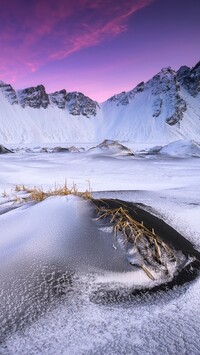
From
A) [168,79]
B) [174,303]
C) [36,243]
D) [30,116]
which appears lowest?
[174,303]

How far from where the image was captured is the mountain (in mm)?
66000

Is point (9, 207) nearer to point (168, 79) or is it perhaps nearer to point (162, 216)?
point (162, 216)

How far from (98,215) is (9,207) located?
1165 mm

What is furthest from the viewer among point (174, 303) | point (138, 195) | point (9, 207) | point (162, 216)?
point (138, 195)

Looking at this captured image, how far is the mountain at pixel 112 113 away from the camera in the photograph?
66.0m

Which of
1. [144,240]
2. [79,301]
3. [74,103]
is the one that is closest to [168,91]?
[74,103]

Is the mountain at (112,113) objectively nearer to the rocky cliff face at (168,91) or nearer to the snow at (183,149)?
the rocky cliff face at (168,91)

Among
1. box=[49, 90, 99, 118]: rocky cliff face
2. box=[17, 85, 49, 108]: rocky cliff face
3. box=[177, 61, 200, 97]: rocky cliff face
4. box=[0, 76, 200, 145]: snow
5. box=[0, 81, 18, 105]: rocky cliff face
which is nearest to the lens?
box=[0, 76, 200, 145]: snow

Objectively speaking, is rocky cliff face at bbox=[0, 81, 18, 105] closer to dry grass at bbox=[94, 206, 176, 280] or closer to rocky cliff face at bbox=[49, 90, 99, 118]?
rocky cliff face at bbox=[49, 90, 99, 118]

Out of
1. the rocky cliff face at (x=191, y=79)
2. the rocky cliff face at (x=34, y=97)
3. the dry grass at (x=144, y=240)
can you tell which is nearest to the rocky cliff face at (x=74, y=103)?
Answer: the rocky cliff face at (x=34, y=97)

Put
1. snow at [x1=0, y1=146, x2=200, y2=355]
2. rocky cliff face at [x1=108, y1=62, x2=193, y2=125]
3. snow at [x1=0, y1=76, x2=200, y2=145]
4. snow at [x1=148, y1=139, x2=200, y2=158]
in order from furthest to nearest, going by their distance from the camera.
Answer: rocky cliff face at [x1=108, y1=62, x2=193, y2=125] → snow at [x1=0, y1=76, x2=200, y2=145] → snow at [x1=148, y1=139, x2=200, y2=158] → snow at [x1=0, y1=146, x2=200, y2=355]

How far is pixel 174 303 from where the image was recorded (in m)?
1.34

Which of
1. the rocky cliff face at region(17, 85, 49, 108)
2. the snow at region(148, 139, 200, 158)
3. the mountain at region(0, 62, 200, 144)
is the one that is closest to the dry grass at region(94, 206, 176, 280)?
the snow at region(148, 139, 200, 158)

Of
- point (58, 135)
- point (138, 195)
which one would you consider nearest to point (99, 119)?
point (58, 135)
